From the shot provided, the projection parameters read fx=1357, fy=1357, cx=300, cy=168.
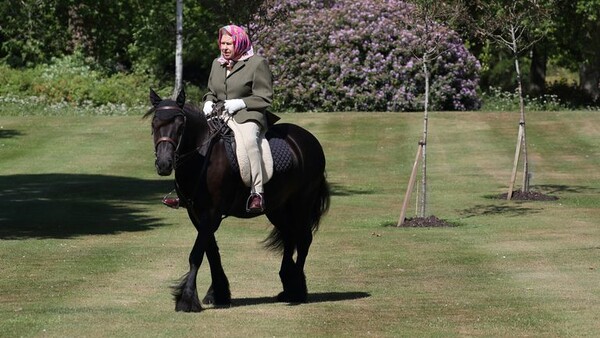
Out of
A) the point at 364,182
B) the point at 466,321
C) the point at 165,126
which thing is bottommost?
the point at 364,182

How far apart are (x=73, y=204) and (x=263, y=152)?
1389 centimetres

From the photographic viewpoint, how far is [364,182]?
3281 centimetres

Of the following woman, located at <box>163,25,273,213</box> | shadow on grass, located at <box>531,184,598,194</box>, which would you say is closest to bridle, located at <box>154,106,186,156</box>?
woman, located at <box>163,25,273,213</box>

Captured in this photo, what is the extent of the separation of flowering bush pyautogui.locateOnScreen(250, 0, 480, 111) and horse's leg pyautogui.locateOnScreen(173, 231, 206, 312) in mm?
32365

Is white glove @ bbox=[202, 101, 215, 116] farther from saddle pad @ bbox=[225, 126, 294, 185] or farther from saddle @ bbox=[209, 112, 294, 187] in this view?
saddle pad @ bbox=[225, 126, 294, 185]

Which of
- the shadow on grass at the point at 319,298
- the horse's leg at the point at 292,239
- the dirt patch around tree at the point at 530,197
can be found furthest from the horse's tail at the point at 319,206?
the dirt patch around tree at the point at 530,197

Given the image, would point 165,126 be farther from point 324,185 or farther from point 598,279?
point 598,279

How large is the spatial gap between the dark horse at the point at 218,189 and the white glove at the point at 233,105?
0.33 m

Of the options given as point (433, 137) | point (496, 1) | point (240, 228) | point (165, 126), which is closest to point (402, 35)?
point (433, 137)

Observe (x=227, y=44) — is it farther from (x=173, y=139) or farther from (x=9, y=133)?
(x=9, y=133)

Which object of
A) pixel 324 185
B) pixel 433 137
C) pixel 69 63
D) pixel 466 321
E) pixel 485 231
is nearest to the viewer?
pixel 466 321

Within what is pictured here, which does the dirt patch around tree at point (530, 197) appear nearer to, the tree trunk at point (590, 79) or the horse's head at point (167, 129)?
the horse's head at point (167, 129)

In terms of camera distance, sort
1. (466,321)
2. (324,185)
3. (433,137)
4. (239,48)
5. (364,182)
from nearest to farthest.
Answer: (466,321)
(239,48)
(324,185)
(364,182)
(433,137)

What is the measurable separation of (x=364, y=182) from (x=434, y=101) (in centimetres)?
1408
